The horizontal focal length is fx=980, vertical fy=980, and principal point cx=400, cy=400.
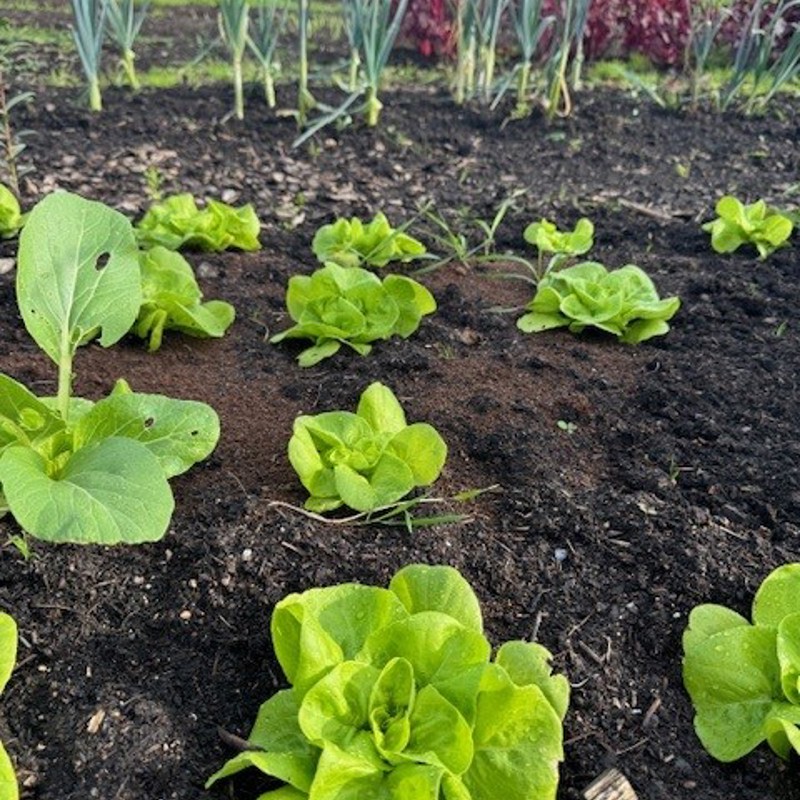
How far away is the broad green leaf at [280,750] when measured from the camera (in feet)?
5.18

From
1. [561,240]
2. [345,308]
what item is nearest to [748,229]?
[561,240]

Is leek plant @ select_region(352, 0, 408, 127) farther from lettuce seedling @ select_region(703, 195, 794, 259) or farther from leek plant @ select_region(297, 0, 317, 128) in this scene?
lettuce seedling @ select_region(703, 195, 794, 259)

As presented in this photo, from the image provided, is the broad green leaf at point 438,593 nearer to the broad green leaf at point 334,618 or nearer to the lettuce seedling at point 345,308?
the broad green leaf at point 334,618

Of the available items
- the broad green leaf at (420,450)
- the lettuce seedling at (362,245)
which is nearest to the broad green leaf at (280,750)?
the broad green leaf at (420,450)

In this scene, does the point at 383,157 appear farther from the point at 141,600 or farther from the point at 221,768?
the point at 221,768

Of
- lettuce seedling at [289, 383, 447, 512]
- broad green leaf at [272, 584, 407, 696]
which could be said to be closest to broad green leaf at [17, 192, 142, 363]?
lettuce seedling at [289, 383, 447, 512]

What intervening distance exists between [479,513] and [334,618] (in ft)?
2.11

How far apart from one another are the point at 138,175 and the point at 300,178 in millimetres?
804

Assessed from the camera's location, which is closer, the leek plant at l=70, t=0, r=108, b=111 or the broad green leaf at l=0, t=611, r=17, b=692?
the broad green leaf at l=0, t=611, r=17, b=692

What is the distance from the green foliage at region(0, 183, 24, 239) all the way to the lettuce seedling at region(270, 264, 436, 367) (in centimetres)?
137

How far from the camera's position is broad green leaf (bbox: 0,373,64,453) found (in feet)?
6.57

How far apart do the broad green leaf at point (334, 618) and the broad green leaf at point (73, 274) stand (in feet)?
2.77

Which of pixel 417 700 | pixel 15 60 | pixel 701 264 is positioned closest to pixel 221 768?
Answer: pixel 417 700

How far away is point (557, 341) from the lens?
10.6ft
